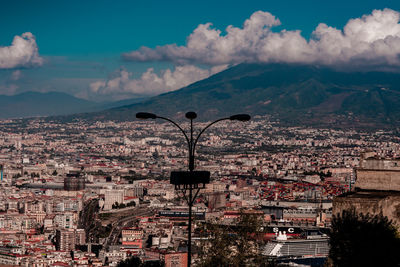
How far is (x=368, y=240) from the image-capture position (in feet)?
23.8

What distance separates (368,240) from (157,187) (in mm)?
72230

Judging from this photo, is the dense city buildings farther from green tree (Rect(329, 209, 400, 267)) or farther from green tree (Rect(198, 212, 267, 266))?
green tree (Rect(329, 209, 400, 267))

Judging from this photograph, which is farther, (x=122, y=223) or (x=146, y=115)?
(x=122, y=223)

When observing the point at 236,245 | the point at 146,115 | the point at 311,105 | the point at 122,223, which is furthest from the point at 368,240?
the point at 311,105

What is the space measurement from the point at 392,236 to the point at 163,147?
13171 cm

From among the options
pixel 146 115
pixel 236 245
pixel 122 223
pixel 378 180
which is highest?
pixel 146 115

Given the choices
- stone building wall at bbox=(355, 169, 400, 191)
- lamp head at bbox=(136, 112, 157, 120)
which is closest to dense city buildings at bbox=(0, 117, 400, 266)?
stone building wall at bbox=(355, 169, 400, 191)

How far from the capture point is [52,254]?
3834 centimetres

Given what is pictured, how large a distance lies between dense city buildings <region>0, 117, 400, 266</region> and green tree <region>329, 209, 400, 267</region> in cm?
172

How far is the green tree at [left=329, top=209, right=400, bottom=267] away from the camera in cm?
719

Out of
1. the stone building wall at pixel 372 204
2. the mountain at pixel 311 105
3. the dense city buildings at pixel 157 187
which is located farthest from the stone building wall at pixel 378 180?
the mountain at pixel 311 105

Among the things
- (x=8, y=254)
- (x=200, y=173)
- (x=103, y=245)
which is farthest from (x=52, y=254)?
(x=200, y=173)

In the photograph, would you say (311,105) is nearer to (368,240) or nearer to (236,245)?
(236,245)

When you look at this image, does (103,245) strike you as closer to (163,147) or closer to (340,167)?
(340,167)
